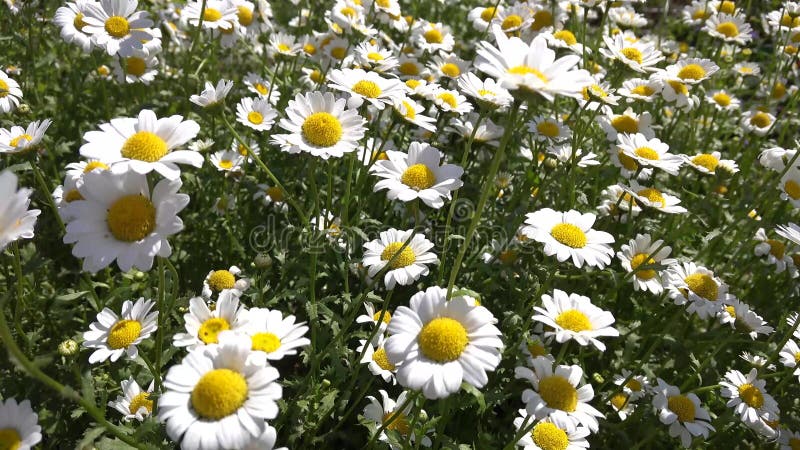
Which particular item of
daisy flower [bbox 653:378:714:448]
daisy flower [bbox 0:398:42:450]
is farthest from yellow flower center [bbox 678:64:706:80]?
daisy flower [bbox 0:398:42:450]

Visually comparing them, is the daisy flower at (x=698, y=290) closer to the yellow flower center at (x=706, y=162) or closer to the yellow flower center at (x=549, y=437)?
the yellow flower center at (x=706, y=162)

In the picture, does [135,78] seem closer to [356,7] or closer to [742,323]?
[356,7]

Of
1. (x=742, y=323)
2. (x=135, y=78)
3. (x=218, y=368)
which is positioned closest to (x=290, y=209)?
(x=135, y=78)

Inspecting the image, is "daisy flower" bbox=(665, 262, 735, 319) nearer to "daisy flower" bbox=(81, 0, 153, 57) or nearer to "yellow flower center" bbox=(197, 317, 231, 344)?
"yellow flower center" bbox=(197, 317, 231, 344)

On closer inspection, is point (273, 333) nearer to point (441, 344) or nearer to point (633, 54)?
point (441, 344)

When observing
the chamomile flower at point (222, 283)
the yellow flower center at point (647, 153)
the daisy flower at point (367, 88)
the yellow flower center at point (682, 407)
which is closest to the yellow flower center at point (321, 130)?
the daisy flower at point (367, 88)
